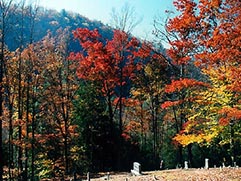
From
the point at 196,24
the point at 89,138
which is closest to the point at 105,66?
the point at 89,138

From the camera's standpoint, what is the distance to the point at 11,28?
73.1 feet

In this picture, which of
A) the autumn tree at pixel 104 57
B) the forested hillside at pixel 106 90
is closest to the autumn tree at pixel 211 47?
the forested hillside at pixel 106 90

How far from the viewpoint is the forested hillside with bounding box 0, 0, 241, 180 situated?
22.7 meters

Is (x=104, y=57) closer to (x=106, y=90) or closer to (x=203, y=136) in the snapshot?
(x=106, y=90)

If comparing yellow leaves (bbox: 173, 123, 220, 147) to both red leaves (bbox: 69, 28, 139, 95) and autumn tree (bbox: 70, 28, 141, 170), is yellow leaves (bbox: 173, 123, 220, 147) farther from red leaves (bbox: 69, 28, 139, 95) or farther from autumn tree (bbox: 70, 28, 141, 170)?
red leaves (bbox: 69, 28, 139, 95)

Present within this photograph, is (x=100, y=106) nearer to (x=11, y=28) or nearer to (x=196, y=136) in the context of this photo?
(x=196, y=136)

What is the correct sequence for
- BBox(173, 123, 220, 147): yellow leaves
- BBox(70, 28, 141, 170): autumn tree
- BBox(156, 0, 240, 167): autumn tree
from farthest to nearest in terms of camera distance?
BBox(70, 28, 141, 170): autumn tree < BBox(173, 123, 220, 147): yellow leaves < BBox(156, 0, 240, 167): autumn tree

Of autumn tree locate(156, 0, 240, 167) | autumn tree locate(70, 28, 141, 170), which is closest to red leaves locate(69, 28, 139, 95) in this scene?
autumn tree locate(70, 28, 141, 170)

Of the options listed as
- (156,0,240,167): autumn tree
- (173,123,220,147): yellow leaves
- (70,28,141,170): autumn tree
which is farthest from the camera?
(70,28,141,170): autumn tree

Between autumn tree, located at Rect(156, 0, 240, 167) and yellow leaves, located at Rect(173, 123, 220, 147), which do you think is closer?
autumn tree, located at Rect(156, 0, 240, 167)

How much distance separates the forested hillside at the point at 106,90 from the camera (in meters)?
22.7

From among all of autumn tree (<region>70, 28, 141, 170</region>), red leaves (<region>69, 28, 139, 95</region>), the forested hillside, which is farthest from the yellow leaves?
red leaves (<region>69, 28, 139, 95</region>)

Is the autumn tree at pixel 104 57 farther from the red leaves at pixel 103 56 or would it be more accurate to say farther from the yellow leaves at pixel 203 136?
the yellow leaves at pixel 203 136

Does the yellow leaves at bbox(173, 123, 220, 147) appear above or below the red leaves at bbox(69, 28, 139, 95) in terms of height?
below
